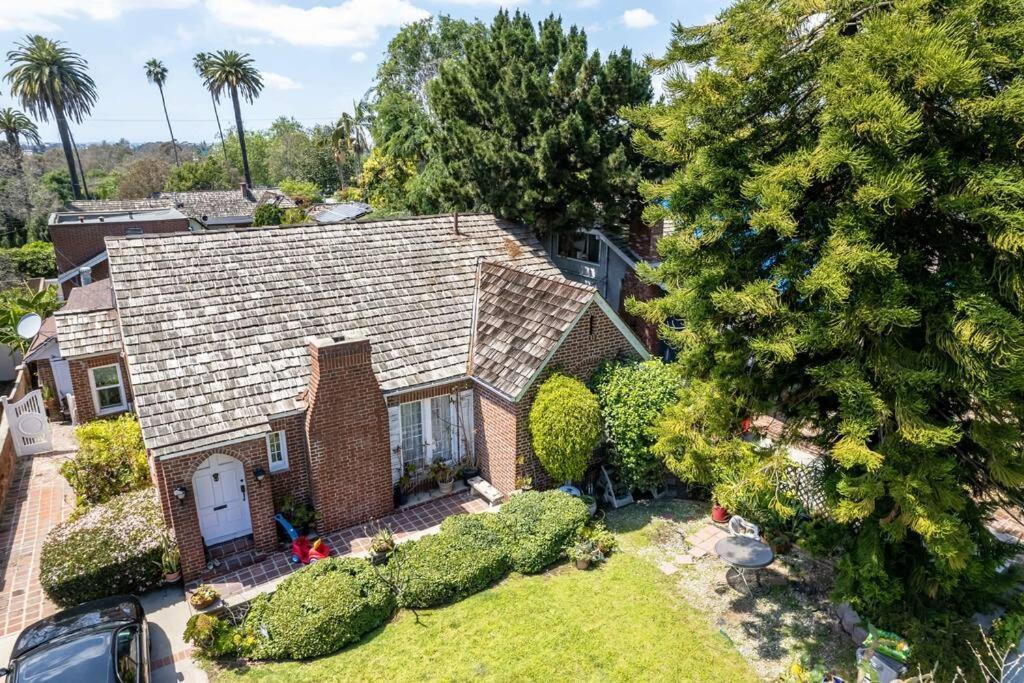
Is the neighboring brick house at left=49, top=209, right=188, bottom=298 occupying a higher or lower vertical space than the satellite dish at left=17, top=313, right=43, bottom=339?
higher

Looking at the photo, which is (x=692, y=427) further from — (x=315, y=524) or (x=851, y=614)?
(x=315, y=524)

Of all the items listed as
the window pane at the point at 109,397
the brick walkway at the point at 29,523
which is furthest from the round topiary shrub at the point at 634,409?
the window pane at the point at 109,397

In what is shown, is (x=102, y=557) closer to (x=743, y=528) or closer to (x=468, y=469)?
(x=468, y=469)

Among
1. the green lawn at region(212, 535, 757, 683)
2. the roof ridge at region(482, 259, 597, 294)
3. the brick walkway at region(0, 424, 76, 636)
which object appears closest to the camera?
the green lawn at region(212, 535, 757, 683)

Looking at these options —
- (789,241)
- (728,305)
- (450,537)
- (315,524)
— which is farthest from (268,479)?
(789,241)

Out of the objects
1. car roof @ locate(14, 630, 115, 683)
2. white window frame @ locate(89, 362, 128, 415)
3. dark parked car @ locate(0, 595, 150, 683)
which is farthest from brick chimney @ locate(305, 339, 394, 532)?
white window frame @ locate(89, 362, 128, 415)

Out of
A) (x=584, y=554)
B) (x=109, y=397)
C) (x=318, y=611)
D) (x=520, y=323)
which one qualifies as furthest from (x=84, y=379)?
(x=584, y=554)

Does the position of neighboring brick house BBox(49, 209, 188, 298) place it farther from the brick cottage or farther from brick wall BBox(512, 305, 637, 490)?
brick wall BBox(512, 305, 637, 490)
